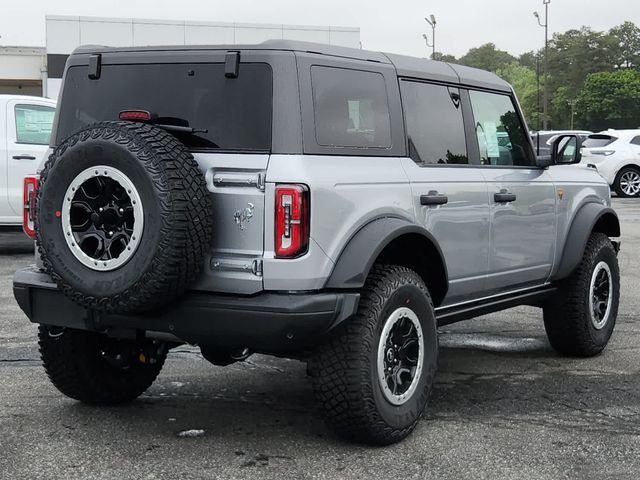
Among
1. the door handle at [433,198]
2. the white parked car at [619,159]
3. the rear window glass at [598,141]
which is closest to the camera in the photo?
the door handle at [433,198]

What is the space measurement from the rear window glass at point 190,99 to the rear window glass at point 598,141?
790 inches

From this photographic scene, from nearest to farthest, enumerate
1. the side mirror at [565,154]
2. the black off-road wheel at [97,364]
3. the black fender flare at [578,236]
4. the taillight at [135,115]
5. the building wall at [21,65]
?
the taillight at [135,115]
the black off-road wheel at [97,364]
the side mirror at [565,154]
the black fender flare at [578,236]
the building wall at [21,65]

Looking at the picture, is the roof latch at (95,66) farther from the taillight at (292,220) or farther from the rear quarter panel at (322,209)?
the taillight at (292,220)

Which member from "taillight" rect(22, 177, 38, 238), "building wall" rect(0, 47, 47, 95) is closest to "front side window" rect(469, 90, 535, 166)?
"taillight" rect(22, 177, 38, 238)

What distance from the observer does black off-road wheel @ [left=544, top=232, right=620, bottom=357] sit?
6.46 metres

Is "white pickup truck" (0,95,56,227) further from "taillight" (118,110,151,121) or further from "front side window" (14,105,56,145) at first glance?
"taillight" (118,110,151,121)

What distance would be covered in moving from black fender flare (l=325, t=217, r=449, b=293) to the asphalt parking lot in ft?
2.60

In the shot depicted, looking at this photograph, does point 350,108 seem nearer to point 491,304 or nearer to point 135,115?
point 135,115

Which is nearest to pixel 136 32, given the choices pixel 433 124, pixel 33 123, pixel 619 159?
pixel 619 159

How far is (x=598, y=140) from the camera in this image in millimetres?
23547

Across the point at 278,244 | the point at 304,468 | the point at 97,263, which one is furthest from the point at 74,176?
the point at 304,468

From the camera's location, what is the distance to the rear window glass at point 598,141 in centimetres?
2330

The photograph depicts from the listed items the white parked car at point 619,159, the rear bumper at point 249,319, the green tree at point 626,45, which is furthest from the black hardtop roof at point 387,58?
the green tree at point 626,45

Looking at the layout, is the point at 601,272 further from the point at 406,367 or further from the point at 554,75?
the point at 554,75
